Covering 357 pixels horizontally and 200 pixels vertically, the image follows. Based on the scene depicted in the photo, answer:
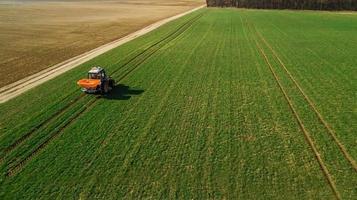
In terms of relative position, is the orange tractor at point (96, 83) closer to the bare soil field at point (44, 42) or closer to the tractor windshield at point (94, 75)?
the tractor windshield at point (94, 75)

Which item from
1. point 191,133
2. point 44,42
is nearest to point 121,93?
point 191,133

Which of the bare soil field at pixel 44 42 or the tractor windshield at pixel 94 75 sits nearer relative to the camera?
the tractor windshield at pixel 94 75

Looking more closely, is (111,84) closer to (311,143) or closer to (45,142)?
(45,142)

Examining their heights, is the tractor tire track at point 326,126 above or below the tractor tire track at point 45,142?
below

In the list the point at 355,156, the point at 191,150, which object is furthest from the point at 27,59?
the point at 355,156

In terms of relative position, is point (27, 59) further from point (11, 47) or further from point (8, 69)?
point (11, 47)

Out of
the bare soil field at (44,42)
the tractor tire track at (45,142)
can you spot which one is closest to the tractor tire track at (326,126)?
the tractor tire track at (45,142)

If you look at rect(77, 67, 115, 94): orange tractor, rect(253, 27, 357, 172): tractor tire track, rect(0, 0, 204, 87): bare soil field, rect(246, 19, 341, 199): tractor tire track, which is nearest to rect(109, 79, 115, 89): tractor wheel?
rect(77, 67, 115, 94): orange tractor
